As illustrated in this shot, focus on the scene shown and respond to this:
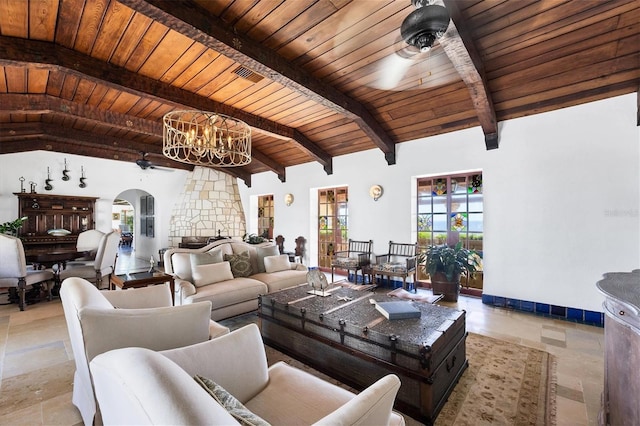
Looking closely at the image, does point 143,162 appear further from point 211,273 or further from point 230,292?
point 230,292

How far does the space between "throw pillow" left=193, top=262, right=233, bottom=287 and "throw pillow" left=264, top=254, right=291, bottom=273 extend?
603 millimetres

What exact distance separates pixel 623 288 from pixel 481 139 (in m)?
3.30

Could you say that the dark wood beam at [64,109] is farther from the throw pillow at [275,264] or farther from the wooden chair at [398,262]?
the wooden chair at [398,262]

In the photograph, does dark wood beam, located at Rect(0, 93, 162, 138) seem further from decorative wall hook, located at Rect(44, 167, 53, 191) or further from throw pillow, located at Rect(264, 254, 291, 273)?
throw pillow, located at Rect(264, 254, 291, 273)

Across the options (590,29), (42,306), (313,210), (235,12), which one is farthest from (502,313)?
(42,306)

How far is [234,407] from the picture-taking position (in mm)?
858

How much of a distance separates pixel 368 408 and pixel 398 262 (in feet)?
14.4

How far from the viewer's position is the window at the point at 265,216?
794 centimetres

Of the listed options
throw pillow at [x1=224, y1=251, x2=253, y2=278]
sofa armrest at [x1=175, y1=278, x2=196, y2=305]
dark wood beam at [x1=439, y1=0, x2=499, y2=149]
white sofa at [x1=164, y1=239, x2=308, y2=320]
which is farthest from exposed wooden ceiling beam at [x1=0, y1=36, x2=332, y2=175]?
dark wood beam at [x1=439, y1=0, x2=499, y2=149]

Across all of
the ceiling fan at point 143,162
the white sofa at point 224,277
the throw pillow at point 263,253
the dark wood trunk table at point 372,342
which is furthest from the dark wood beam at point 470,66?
the ceiling fan at point 143,162

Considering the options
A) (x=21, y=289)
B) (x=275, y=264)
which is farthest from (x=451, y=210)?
(x=21, y=289)

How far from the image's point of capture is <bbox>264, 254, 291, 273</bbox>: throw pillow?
13.7ft

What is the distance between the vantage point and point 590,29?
258 cm

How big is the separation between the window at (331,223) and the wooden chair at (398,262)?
1.15 metres
